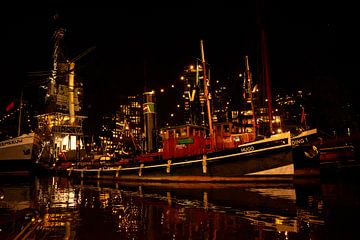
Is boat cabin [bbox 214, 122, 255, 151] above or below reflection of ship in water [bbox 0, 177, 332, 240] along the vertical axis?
above

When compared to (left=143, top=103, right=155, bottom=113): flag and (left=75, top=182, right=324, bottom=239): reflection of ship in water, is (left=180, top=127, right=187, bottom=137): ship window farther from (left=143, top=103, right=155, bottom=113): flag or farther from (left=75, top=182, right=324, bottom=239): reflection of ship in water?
(left=75, top=182, right=324, bottom=239): reflection of ship in water

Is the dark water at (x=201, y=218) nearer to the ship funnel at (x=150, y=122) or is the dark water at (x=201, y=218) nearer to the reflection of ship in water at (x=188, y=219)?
the reflection of ship in water at (x=188, y=219)

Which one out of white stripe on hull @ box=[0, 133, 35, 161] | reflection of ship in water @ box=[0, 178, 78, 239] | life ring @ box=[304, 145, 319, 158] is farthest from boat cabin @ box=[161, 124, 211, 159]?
white stripe on hull @ box=[0, 133, 35, 161]

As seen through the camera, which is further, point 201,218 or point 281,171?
point 281,171

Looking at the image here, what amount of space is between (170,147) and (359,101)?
1919 centimetres

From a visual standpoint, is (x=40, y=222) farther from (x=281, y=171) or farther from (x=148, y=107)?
(x=148, y=107)

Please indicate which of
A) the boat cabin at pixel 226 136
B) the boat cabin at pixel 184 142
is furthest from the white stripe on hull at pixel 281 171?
the boat cabin at pixel 184 142

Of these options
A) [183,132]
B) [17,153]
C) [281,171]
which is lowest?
[281,171]

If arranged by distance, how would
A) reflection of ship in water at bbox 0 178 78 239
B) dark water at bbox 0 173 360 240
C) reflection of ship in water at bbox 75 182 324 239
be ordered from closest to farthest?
dark water at bbox 0 173 360 240, reflection of ship in water at bbox 75 182 324 239, reflection of ship in water at bbox 0 178 78 239

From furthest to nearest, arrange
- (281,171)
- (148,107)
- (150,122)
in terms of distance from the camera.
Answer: (148,107), (150,122), (281,171)

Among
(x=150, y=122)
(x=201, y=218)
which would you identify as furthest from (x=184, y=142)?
(x=201, y=218)

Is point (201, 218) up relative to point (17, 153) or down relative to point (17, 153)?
down

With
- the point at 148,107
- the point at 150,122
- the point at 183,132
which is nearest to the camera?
the point at 183,132

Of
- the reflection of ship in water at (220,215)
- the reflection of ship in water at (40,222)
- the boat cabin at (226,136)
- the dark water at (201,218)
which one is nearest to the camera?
the dark water at (201,218)
